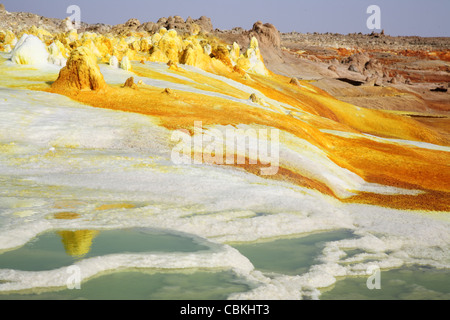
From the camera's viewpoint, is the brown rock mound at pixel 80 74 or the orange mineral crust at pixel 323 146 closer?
the orange mineral crust at pixel 323 146

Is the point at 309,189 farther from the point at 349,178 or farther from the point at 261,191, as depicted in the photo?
the point at 349,178

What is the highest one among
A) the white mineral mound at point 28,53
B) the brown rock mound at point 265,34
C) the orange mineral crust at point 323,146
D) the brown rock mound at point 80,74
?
the brown rock mound at point 265,34

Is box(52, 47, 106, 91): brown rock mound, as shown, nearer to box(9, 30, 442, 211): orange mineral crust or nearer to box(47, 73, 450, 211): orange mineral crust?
box(9, 30, 442, 211): orange mineral crust

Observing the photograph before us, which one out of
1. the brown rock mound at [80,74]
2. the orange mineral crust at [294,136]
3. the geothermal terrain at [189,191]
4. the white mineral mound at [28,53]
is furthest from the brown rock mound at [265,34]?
the brown rock mound at [80,74]

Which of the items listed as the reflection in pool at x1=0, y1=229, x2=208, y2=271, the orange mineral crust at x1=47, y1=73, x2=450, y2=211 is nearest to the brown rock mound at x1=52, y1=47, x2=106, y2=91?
the orange mineral crust at x1=47, y1=73, x2=450, y2=211

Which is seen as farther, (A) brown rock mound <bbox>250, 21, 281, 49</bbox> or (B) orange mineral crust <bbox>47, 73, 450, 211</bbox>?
(A) brown rock mound <bbox>250, 21, 281, 49</bbox>

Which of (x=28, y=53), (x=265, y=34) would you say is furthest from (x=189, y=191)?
(x=265, y=34)

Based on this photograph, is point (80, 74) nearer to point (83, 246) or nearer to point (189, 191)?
point (189, 191)

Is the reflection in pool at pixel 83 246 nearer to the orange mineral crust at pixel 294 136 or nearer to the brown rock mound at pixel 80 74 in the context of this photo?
the orange mineral crust at pixel 294 136
